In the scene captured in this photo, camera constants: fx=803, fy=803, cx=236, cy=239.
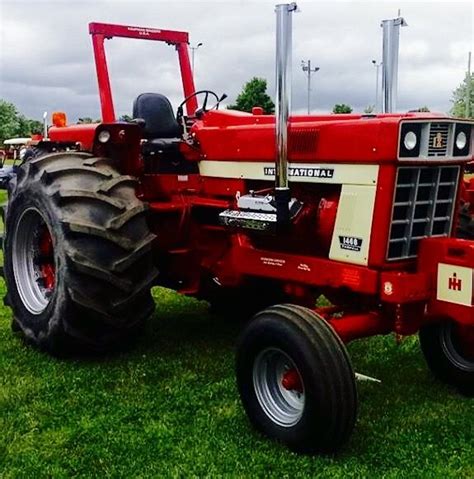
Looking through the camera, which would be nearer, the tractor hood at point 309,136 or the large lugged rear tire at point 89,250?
the tractor hood at point 309,136

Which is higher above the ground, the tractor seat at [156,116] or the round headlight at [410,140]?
the round headlight at [410,140]

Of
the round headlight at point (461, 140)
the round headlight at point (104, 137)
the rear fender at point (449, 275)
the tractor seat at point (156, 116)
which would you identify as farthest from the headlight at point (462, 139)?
the round headlight at point (104, 137)

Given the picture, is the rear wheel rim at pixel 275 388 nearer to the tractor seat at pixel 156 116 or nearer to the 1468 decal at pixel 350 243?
the 1468 decal at pixel 350 243

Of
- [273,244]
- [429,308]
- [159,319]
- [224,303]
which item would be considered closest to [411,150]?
[429,308]

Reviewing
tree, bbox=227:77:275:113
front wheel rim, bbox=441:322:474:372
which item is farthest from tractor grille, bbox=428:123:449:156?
tree, bbox=227:77:275:113

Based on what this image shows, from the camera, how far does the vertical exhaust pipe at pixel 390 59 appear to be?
15.8 feet

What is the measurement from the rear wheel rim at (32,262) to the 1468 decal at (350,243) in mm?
2382

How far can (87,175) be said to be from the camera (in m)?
5.25

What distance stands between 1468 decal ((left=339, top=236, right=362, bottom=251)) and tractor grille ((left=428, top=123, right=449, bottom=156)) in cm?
59

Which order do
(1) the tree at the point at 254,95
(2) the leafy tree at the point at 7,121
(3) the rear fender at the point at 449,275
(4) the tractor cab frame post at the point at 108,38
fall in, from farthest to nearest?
(2) the leafy tree at the point at 7,121
(1) the tree at the point at 254,95
(4) the tractor cab frame post at the point at 108,38
(3) the rear fender at the point at 449,275

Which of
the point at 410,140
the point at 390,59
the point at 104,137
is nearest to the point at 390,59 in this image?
the point at 390,59

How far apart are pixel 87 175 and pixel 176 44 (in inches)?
77.8

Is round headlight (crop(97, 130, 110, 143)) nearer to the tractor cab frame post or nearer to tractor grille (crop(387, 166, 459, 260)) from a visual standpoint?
the tractor cab frame post

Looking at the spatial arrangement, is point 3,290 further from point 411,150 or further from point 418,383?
point 411,150
